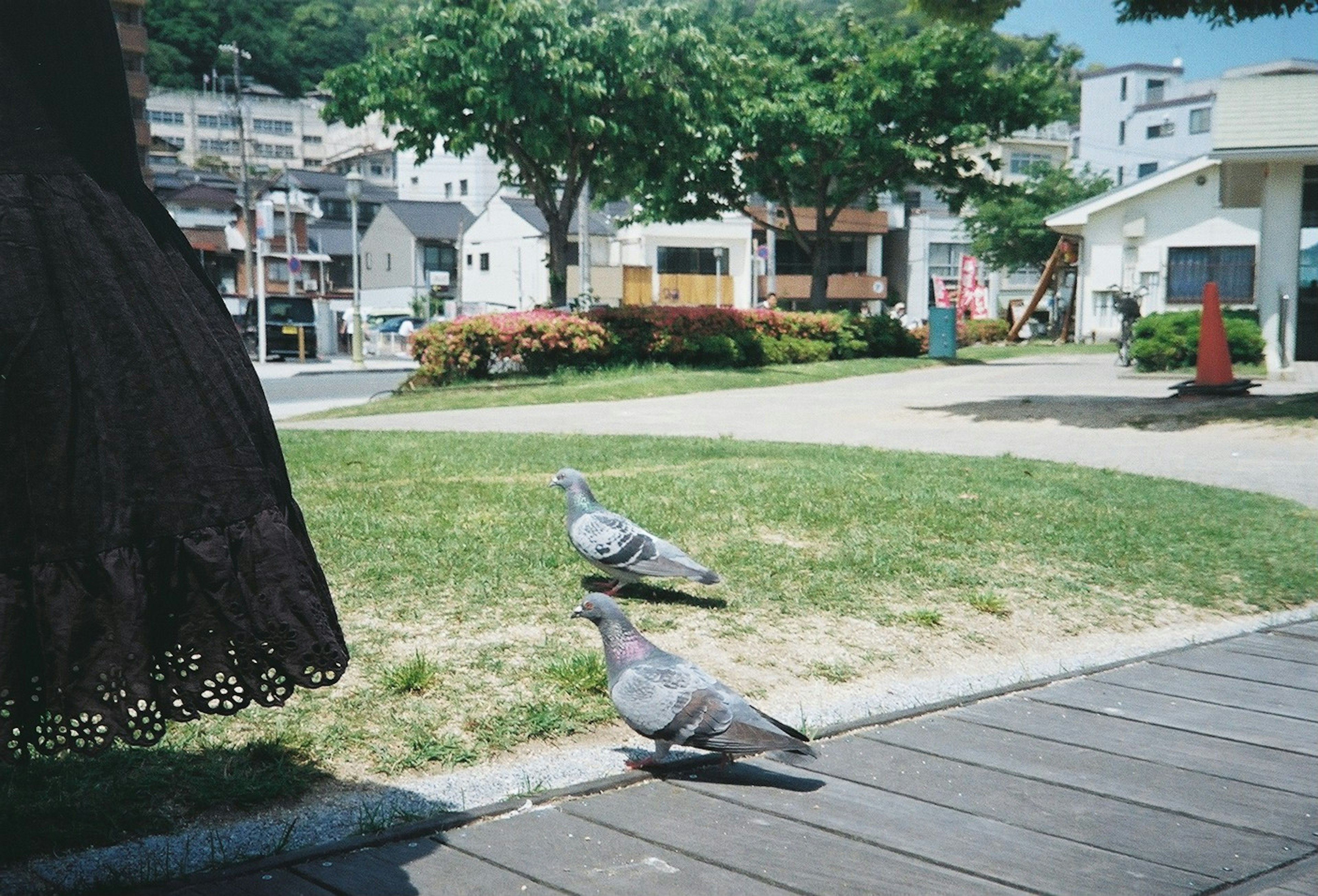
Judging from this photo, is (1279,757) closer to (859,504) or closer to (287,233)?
(859,504)

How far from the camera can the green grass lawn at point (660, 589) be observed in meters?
3.42

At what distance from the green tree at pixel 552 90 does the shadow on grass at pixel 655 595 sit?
1508 cm

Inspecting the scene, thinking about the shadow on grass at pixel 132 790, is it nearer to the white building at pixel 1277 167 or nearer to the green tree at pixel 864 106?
the white building at pixel 1277 167

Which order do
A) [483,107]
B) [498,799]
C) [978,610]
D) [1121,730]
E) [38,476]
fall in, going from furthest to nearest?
[483,107] → [978,610] → [1121,730] → [498,799] → [38,476]

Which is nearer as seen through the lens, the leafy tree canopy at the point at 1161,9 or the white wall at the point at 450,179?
the leafy tree canopy at the point at 1161,9

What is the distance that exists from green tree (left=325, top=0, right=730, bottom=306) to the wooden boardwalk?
16.8 m

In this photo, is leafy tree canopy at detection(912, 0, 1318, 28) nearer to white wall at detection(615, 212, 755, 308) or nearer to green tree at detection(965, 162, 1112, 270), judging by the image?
green tree at detection(965, 162, 1112, 270)

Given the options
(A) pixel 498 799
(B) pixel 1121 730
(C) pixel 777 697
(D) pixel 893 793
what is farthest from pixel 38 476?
(B) pixel 1121 730

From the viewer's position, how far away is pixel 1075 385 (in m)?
18.3

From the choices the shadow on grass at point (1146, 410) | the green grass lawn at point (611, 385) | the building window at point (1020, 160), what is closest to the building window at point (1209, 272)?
the green grass lawn at point (611, 385)

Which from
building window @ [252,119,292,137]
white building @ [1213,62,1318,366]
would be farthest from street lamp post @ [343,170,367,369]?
building window @ [252,119,292,137]

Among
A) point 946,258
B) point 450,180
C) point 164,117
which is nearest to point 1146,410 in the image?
point 946,258

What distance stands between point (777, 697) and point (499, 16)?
17.1 metres

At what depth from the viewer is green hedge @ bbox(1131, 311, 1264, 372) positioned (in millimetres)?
19875
